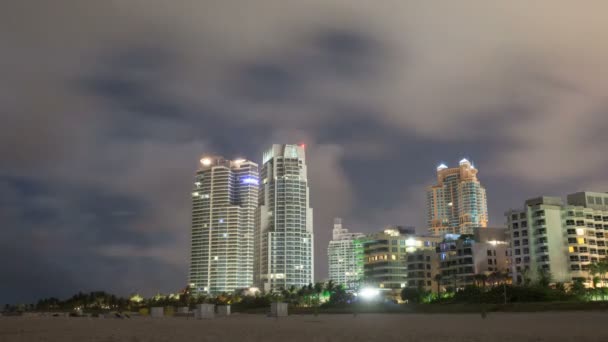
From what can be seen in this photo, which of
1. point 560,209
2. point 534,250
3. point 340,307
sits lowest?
point 340,307

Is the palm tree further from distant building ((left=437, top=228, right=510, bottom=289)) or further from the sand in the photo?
the sand

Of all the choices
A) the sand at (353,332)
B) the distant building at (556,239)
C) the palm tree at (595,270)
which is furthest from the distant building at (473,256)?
the sand at (353,332)

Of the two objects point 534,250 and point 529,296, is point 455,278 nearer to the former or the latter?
point 534,250

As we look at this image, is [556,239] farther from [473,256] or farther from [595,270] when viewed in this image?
[473,256]

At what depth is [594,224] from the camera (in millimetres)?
172000

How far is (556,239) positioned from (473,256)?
24.8m

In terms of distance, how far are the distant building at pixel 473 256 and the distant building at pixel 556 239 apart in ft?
31.8

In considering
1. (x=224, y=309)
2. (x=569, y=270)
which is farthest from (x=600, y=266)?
(x=224, y=309)

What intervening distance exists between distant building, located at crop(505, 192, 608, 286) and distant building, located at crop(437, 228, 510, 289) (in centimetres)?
969

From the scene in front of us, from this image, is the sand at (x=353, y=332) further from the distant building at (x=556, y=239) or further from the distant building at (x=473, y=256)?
the distant building at (x=473, y=256)

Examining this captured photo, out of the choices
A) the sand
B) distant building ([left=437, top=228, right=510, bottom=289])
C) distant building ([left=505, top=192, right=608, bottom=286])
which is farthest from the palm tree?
the sand

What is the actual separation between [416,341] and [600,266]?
121274 mm

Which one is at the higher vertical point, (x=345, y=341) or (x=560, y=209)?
(x=560, y=209)

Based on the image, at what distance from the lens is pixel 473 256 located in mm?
179375
